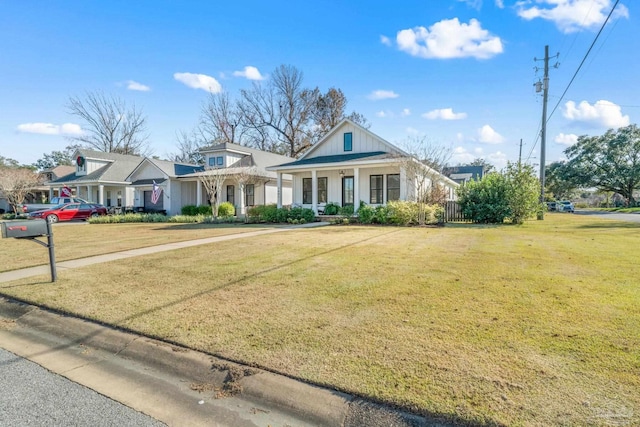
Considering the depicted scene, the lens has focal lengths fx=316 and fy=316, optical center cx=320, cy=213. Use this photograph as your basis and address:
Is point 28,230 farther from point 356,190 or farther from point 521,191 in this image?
point 521,191

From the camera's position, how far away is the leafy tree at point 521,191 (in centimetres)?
1619

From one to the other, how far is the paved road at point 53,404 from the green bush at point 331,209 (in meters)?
16.1

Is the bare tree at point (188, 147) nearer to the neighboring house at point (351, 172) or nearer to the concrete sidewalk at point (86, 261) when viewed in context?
the neighboring house at point (351, 172)

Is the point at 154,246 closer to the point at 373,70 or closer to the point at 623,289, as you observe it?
the point at 623,289

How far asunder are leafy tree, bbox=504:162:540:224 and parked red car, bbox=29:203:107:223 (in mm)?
29324

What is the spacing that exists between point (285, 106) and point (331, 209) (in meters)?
25.9

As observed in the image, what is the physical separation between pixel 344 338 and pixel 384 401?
959mm

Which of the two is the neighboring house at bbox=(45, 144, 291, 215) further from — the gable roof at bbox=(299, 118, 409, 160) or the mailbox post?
the mailbox post

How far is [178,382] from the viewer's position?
2.80 m

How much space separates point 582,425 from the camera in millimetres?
1948

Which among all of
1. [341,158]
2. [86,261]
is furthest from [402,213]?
[86,261]

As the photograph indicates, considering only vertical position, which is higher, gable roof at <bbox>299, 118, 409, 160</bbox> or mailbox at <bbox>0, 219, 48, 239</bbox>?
gable roof at <bbox>299, 118, 409, 160</bbox>

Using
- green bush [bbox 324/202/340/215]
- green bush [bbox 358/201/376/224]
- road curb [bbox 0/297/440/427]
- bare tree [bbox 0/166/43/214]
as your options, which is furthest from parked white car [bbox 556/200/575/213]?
bare tree [bbox 0/166/43/214]

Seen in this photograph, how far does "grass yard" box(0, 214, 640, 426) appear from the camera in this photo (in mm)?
2279
